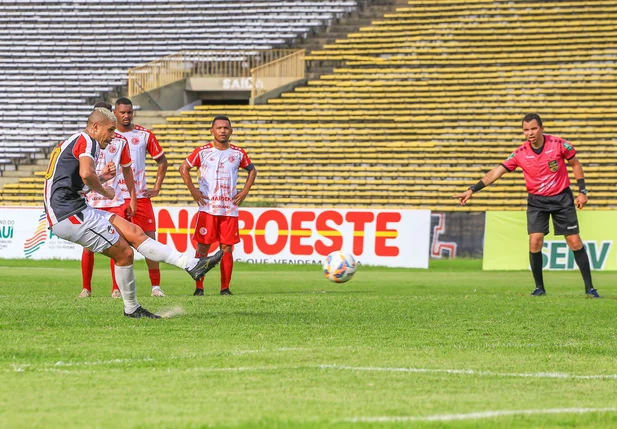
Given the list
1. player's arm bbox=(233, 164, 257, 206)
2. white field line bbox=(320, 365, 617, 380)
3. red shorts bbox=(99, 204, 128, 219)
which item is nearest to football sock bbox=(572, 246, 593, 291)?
player's arm bbox=(233, 164, 257, 206)

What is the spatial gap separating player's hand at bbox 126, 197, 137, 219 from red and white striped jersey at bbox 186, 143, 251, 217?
1.08 metres

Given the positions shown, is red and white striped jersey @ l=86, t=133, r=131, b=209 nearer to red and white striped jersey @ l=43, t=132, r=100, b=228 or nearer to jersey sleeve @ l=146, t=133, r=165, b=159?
jersey sleeve @ l=146, t=133, r=165, b=159

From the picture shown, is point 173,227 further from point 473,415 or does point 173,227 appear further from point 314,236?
point 473,415

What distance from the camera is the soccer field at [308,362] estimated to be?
4.75 m

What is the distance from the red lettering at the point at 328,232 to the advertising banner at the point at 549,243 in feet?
9.62

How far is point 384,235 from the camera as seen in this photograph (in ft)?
71.3

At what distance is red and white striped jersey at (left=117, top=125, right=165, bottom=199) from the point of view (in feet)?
40.9

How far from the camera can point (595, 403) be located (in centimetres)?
518

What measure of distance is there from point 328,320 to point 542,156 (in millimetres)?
5116

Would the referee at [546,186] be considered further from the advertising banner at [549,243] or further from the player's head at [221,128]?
the advertising banner at [549,243]

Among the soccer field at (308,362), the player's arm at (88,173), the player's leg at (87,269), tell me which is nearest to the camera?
the soccer field at (308,362)

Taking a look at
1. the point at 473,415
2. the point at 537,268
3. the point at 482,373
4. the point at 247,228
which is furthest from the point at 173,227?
the point at 473,415

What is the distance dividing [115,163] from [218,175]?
5.25 feet

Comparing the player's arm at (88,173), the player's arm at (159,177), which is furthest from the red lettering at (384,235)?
the player's arm at (88,173)
